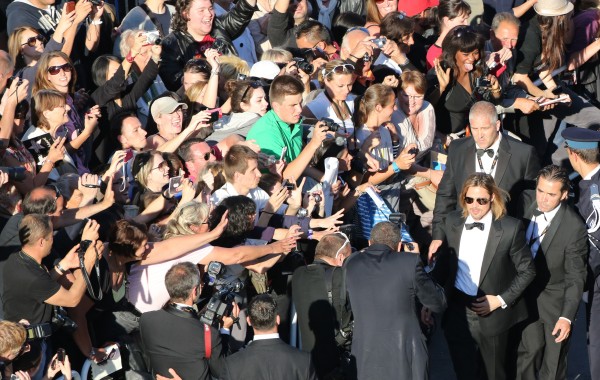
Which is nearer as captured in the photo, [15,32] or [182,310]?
[182,310]

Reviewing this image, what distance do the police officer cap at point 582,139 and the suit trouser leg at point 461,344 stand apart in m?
1.69

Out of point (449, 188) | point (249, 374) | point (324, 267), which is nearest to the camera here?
point (249, 374)

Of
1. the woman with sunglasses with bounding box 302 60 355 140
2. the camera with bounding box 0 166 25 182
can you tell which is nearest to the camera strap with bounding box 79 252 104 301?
the camera with bounding box 0 166 25 182

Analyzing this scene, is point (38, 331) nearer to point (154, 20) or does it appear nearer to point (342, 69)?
point (342, 69)

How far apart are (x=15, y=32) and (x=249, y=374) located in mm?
4103

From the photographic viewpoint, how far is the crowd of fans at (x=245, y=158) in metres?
7.56

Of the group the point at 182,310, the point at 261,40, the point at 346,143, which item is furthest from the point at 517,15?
the point at 182,310

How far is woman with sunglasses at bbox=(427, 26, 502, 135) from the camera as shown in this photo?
431 inches

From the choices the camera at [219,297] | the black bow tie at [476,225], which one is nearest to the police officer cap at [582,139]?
the black bow tie at [476,225]

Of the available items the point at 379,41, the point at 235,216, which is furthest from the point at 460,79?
the point at 235,216

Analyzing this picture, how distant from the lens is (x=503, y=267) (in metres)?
8.67

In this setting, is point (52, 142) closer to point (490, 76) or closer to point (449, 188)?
point (449, 188)

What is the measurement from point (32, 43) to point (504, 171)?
156 inches

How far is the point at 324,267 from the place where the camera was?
8.36 metres
